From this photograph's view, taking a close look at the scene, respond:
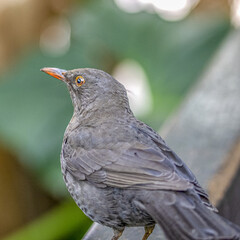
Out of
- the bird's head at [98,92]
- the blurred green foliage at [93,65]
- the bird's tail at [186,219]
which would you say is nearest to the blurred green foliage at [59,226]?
the blurred green foliage at [93,65]

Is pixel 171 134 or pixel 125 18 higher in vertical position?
pixel 125 18

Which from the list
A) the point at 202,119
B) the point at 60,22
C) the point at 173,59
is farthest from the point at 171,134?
the point at 60,22

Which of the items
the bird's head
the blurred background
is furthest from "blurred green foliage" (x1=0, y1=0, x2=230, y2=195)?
the bird's head

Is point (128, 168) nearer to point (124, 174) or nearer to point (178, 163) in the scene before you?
point (124, 174)

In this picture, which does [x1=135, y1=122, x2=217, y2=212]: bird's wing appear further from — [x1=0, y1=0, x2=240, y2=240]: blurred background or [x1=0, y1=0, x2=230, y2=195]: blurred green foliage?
[x1=0, y1=0, x2=230, y2=195]: blurred green foliage

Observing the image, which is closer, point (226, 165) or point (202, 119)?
point (226, 165)

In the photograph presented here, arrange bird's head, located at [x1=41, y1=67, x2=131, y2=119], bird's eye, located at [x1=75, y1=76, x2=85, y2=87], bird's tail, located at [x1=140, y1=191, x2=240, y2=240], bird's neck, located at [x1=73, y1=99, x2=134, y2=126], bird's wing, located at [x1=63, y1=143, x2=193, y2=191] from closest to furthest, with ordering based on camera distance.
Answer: bird's tail, located at [x1=140, y1=191, x2=240, y2=240], bird's wing, located at [x1=63, y1=143, x2=193, y2=191], bird's neck, located at [x1=73, y1=99, x2=134, y2=126], bird's head, located at [x1=41, y1=67, x2=131, y2=119], bird's eye, located at [x1=75, y1=76, x2=85, y2=87]

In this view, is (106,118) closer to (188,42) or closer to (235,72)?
(235,72)

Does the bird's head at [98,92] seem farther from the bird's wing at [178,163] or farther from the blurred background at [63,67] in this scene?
the blurred background at [63,67]
